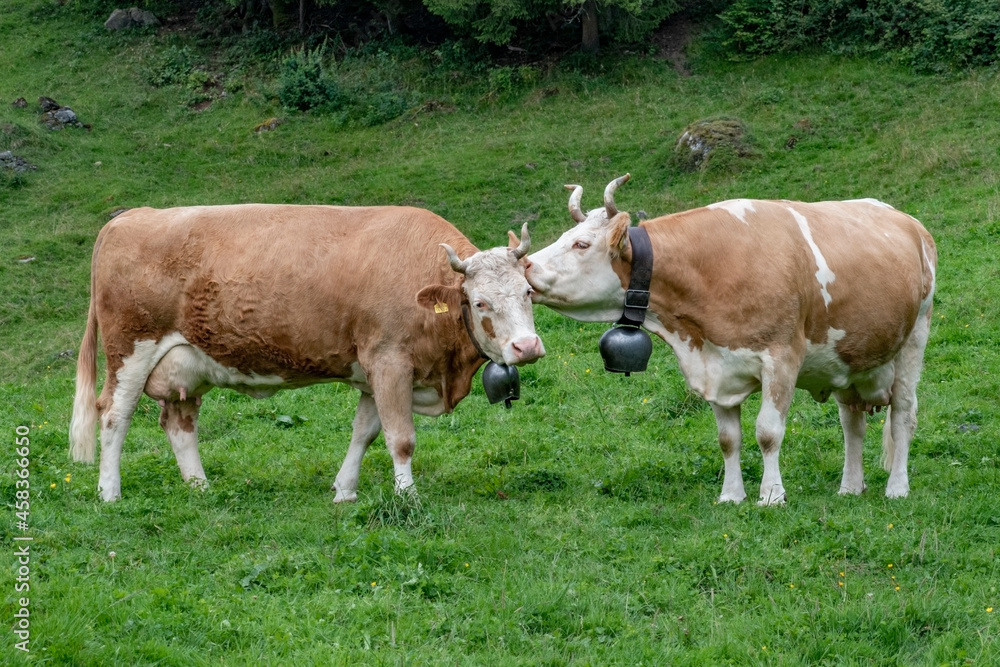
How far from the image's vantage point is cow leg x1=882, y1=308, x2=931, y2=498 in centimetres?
883

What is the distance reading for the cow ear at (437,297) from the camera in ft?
27.7

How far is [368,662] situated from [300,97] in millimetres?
27086

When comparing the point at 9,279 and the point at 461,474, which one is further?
the point at 9,279

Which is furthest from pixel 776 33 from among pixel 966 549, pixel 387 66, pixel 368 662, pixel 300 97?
pixel 368 662

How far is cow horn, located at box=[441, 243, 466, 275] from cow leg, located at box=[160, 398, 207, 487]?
2.85 metres

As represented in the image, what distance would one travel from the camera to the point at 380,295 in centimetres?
873

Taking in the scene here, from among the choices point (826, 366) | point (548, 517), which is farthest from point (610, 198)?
point (548, 517)

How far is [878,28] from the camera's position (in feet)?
95.9

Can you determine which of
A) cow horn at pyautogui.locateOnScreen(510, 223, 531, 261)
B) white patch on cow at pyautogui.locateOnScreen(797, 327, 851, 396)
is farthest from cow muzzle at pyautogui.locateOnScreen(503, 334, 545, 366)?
white patch on cow at pyautogui.locateOnScreen(797, 327, 851, 396)

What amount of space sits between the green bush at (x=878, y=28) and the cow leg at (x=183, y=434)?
77.1 feet

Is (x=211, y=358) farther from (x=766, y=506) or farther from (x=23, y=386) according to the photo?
(x=23, y=386)

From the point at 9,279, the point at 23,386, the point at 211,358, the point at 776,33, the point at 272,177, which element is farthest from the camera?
the point at 776,33

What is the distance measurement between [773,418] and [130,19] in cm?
3441

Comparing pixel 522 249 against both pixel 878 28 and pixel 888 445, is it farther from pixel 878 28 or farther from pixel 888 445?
pixel 878 28
